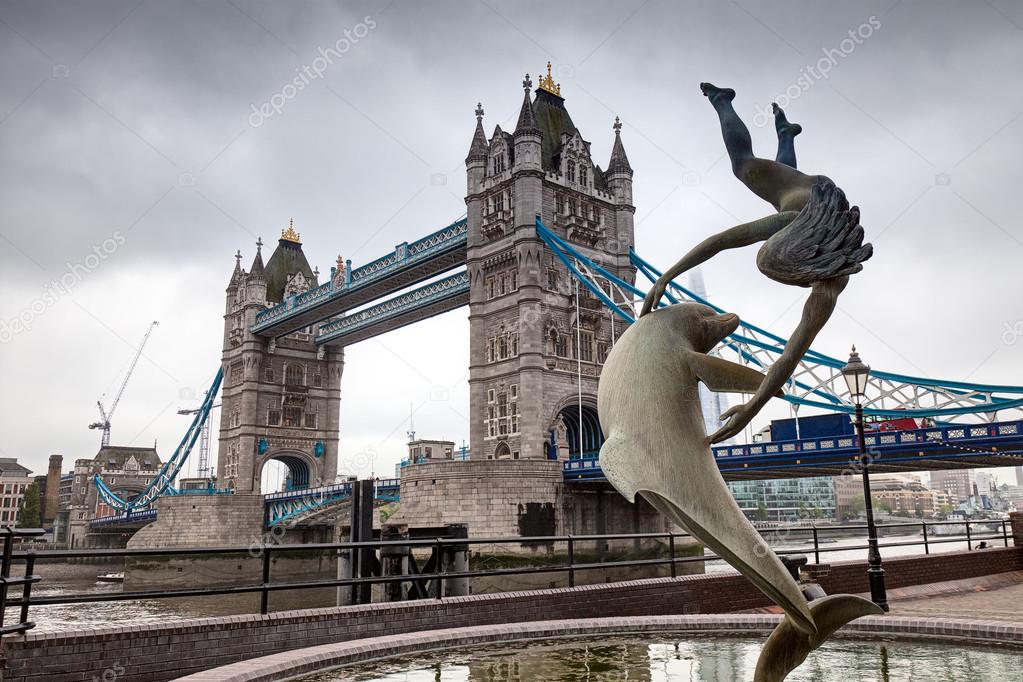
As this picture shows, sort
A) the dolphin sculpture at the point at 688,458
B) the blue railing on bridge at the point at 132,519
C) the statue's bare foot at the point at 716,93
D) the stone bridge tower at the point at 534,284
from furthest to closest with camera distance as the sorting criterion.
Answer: the blue railing on bridge at the point at 132,519 → the stone bridge tower at the point at 534,284 → the statue's bare foot at the point at 716,93 → the dolphin sculpture at the point at 688,458

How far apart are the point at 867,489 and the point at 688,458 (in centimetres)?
651

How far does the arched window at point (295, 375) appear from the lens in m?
60.2

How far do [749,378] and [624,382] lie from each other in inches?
31.0

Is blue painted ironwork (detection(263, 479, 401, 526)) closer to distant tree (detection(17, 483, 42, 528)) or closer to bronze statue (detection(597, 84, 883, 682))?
distant tree (detection(17, 483, 42, 528))

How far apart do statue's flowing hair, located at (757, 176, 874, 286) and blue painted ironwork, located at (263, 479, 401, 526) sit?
117 feet

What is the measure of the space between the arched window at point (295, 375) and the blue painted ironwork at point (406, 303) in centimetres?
370

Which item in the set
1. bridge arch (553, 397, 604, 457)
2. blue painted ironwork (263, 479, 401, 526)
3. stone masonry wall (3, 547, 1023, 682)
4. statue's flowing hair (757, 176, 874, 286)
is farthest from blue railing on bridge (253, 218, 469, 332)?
statue's flowing hair (757, 176, 874, 286)

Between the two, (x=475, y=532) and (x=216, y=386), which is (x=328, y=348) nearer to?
(x=216, y=386)

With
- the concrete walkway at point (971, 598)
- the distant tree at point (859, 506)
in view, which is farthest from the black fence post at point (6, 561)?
the distant tree at point (859, 506)

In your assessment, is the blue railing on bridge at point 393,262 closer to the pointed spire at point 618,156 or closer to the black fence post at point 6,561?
the pointed spire at point 618,156

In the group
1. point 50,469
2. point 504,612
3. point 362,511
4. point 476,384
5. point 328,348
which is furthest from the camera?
point 50,469

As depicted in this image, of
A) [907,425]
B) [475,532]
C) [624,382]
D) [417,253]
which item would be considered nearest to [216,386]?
[417,253]

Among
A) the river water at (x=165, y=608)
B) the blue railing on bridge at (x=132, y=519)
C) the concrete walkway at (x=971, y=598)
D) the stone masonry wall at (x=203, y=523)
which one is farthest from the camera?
the blue railing on bridge at (x=132, y=519)

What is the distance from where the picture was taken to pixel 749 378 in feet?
15.5
